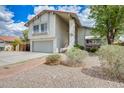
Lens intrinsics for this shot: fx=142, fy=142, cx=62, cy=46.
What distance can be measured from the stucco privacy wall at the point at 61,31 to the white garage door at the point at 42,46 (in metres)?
0.95

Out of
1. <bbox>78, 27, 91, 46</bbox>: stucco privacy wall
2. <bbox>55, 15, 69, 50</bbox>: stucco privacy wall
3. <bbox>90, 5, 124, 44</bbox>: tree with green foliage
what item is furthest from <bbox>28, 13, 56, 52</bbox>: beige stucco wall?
<bbox>90, 5, 124, 44</bbox>: tree with green foliage

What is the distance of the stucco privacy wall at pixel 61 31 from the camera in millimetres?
12820

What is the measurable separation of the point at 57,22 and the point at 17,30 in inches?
176

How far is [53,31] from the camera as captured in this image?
12633 mm

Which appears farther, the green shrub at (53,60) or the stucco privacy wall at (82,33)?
the stucco privacy wall at (82,33)

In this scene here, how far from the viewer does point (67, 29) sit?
527 inches

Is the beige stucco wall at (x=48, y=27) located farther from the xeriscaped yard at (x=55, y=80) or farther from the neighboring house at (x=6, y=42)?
the xeriscaped yard at (x=55, y=80)

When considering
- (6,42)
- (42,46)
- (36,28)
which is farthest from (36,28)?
(6,42)

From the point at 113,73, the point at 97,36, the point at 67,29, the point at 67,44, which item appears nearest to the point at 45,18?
the point at 67,29

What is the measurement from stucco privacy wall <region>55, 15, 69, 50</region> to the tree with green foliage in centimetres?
260

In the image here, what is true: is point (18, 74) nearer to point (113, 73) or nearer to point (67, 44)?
point (113, 73)

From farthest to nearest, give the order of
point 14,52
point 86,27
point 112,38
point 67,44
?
1. point 86,27
2. point 67,44
3. point 112,38
4. point 14,52

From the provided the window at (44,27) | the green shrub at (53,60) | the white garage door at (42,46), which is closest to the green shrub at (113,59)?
the green shrub at (53,60)
